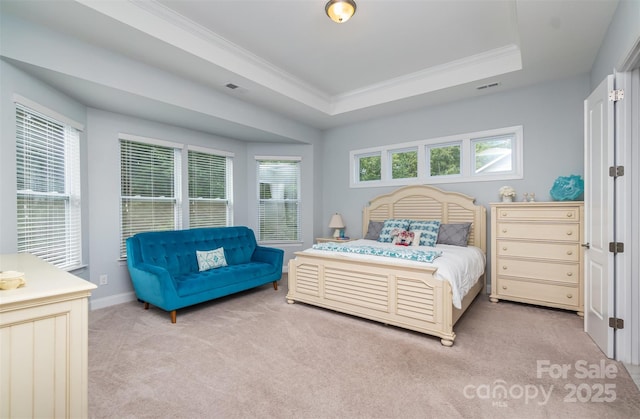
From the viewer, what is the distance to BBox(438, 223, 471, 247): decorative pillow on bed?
3.93 m

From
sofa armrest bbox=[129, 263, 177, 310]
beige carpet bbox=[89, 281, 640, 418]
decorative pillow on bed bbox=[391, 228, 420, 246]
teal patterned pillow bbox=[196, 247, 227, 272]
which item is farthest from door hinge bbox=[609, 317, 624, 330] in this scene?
teal patterned pillow bbox=[196, 247, 227, 272]

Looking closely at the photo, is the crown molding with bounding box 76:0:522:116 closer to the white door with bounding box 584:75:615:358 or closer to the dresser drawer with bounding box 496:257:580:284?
the white door with bounding box 584:75:615:358

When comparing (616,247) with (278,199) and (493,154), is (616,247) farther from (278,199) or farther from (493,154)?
(278,199)

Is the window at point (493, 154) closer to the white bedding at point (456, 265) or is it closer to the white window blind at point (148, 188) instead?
the white bedding at point (456, 265)

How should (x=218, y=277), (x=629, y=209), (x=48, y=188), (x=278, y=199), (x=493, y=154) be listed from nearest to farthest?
(x=629, y=209), (x=48, y=188), (x=218, y=277), (x=493, y=154), (x=278, y=199)

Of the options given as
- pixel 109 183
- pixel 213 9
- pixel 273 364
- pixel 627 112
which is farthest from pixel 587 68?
pixel 109 183

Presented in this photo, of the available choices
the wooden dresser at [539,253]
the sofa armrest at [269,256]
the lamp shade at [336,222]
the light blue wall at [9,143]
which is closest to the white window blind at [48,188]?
the light blue wall at [9,143]

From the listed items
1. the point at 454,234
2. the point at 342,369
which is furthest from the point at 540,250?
the point at 342,369

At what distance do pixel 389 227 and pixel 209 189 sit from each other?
291cm

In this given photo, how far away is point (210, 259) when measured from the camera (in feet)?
12.8

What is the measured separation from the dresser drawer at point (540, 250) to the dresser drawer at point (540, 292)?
0.32m

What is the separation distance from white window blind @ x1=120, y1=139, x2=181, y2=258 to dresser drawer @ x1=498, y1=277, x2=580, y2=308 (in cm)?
447

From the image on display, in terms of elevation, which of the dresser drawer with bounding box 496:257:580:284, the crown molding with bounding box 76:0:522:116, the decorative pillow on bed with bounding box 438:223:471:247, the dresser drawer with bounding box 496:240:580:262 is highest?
the crown molding with bounding box 76:0:522:116

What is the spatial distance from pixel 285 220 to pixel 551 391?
14.2ft
